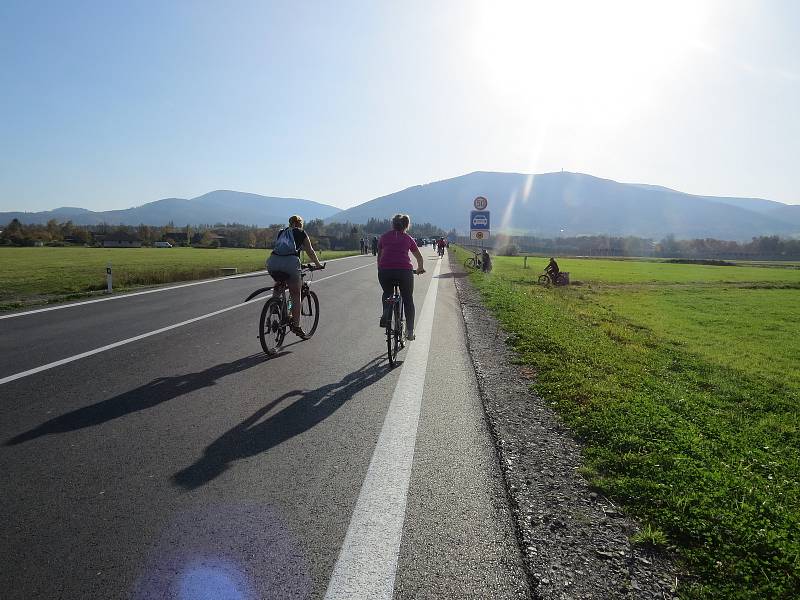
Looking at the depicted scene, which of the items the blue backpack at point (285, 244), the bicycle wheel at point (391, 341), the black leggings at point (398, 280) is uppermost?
the blue backpack at point (285, 244)

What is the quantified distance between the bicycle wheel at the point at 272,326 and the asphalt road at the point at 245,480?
10.2 inches

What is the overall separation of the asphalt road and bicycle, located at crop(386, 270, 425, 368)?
22 centimetres

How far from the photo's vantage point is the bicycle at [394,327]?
22.5 feet

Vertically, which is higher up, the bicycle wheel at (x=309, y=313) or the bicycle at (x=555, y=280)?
the bicycle wheel at (x=309, y=313)

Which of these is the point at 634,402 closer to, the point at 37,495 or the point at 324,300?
the point at 37,495

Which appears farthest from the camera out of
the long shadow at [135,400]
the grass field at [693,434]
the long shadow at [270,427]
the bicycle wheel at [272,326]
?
the bicycle wheel at [272,326]

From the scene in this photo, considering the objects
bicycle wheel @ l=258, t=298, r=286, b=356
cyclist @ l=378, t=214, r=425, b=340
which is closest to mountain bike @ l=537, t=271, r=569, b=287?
cyclist @ l=378, t=214, r=425, b=340

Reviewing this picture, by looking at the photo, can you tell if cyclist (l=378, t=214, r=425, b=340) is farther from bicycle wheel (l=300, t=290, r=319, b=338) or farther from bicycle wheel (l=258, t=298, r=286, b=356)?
bicycle wheel (l=300, t=290, r=319, b=338)

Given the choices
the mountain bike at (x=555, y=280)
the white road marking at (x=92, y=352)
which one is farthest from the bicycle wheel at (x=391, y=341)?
the mountain bike at (x=555, y=280)

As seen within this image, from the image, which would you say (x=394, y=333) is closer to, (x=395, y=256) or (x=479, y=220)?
(x=395, y=256)

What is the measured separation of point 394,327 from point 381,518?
14.6ft

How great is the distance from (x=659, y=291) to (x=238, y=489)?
98.1 ft

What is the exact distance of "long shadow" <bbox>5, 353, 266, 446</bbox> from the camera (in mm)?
4270

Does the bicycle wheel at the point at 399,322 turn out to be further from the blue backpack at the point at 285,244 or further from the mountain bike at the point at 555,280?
the mountain bike at the point at 555,280
